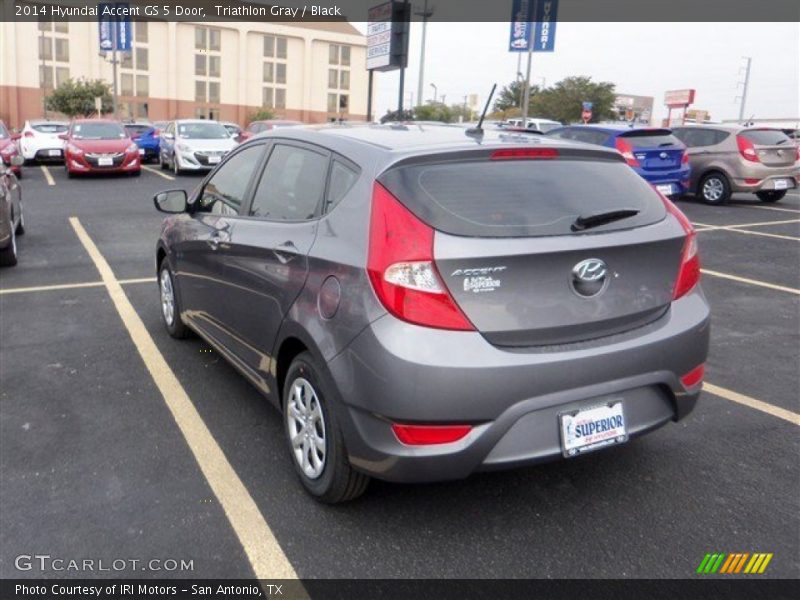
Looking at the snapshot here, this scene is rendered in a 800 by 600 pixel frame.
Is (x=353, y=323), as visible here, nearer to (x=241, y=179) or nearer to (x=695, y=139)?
(x=241, y=179)

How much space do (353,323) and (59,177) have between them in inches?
708

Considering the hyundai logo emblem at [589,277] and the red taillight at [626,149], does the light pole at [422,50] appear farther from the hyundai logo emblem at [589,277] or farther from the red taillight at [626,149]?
the hyundai logo emblem at [589,277]

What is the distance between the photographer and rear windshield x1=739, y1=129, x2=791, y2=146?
551 inches

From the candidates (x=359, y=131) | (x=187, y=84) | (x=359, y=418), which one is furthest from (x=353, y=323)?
(x=187, y=84)

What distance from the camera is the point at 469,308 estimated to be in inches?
108

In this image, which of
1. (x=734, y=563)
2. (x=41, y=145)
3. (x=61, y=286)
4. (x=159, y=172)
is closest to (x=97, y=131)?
(x=159, y=172)

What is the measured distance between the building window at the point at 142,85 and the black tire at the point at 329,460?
72.7 metres

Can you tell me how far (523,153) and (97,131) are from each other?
18.0 metres

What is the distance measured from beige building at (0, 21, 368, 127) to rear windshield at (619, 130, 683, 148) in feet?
201

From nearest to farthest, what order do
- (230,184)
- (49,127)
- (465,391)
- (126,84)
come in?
(465,391)
(230,184)
(49,127)
(126,84)

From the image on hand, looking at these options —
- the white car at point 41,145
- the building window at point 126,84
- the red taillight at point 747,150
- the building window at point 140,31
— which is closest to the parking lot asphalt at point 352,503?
the red taillight at point 747,150

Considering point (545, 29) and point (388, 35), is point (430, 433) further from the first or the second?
point (545, 29)

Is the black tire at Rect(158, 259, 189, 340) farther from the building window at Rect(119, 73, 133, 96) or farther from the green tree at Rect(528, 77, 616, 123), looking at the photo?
the building window at Rect(119, 73, 133, 96)

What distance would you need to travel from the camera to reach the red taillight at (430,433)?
2738 mm
